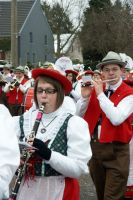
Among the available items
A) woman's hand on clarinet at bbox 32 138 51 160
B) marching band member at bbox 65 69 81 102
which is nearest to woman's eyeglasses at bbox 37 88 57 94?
woman's hand on clarinet at bbox 32 138 51 160

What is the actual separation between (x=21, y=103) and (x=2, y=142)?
35.5ft

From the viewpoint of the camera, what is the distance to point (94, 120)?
5.18m

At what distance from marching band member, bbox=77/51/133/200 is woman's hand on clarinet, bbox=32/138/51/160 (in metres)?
1.65

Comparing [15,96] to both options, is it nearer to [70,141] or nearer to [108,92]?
[108,92]

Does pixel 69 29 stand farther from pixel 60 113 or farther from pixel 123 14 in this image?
pixel 60 113

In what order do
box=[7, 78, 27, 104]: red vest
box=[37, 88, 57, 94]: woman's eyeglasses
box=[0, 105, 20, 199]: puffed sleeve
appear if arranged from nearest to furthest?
box=[0, 105, 20, 199]: puffed sleeve < box=[37, 88, 57, 94]: woman's eyeglasses < box=[7, 78, 27, 104]: red vest

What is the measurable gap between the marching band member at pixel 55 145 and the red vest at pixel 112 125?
136cm

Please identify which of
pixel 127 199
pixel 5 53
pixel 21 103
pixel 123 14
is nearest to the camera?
pixel 127 199

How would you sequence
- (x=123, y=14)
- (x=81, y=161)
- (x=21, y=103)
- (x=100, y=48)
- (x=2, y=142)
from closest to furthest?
(x=2, y=142) < (x=81, y=161) < (x=21, y=103) < (x=123, y=14) < (x=100, y=48)

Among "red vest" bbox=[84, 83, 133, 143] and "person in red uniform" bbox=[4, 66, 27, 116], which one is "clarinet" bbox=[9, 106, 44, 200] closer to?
"red vest" bbox=[84, 83, 133, 143]

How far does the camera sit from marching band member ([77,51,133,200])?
191 inches

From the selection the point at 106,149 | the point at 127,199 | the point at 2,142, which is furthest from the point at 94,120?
the point at 2,142

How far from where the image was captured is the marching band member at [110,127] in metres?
4.84

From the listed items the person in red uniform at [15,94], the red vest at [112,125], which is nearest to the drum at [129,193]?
the red vest at [112,125]
